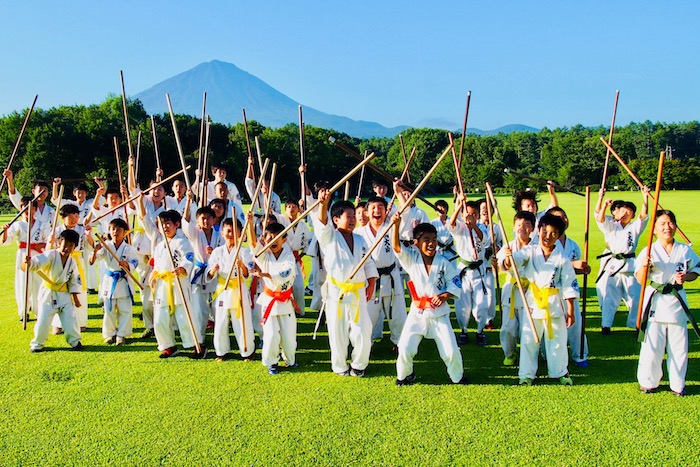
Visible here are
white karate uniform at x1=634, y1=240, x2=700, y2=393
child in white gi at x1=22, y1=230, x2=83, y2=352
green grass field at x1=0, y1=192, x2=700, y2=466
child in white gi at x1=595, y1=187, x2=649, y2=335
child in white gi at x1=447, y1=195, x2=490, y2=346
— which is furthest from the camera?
child in white gi at x1=595, y1=187, x2=649, y2=335

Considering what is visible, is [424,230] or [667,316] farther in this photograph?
[424,230]

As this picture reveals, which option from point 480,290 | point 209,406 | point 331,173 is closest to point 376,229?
point 480,290

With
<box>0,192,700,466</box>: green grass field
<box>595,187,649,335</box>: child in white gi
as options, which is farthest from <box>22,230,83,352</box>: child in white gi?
<box>595,187,649,335</box>: child in white gi

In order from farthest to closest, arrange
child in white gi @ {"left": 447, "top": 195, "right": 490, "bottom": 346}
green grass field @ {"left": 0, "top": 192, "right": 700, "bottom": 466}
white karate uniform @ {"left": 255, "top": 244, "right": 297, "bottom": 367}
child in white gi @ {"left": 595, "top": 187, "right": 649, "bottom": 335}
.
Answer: child in white gi @ {"left": 595, "top": 187, "right": 649, "bottom": 335}
child in white gi @ {"left": 447, "top": 195, "right": 490, "bottom": 346}
white karate uniform @ {"left": 255, "top": 244, "right": 297, "bottom": 367}
green grass field @ {"left": 0, "top": 192, "right": 700, "bottom": 466}

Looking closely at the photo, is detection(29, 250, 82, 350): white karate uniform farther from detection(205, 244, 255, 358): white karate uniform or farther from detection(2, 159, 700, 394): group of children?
detection(205, 244, 255, 358): white karate uniform

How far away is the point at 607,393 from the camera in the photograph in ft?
17.0

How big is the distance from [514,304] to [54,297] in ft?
18.8

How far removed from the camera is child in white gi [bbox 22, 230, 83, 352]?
6625mm

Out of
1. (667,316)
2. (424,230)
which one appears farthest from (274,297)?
(667,316)

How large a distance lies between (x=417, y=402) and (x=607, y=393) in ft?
6.27

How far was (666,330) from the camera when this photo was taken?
523 centimetres

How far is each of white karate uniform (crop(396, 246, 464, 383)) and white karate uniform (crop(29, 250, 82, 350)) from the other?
14.3 ft

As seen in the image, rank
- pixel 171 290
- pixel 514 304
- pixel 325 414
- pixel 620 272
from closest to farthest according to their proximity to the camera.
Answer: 1. pixel 325 414
2. pixel 514 304
3. pixel 171 290
4. pixel 620 272

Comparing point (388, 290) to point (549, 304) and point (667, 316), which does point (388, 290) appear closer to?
point (549, 304)
